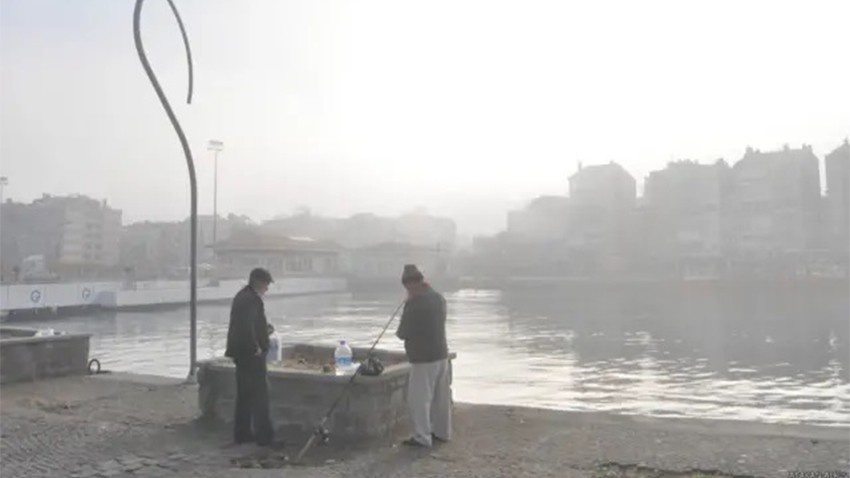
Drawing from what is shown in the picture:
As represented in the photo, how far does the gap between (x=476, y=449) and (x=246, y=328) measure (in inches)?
95.6

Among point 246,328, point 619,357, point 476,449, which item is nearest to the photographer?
point 476,449

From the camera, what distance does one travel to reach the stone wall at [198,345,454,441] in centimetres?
691

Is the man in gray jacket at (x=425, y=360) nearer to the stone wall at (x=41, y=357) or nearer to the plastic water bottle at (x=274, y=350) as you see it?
the plastic water bottle at (x=274, y=350)

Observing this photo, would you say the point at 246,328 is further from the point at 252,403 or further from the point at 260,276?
the point at 252,403

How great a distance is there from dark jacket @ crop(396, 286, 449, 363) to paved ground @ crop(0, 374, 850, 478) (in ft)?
2.87

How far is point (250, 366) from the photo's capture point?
22.9 feet

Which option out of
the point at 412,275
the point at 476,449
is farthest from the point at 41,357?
the point at 476,449

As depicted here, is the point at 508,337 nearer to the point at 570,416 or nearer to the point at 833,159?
the point at 570,416

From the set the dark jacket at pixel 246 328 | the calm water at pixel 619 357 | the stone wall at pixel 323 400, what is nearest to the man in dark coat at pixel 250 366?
the dark jacket at pixel 246 328

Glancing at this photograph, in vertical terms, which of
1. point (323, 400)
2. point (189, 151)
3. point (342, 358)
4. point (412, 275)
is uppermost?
point (189, 151)

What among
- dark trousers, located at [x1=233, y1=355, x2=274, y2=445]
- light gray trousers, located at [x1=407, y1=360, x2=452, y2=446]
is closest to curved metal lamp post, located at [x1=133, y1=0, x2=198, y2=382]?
dark trousers, located at [x1=233, y1=355, x2=274, y2=445]

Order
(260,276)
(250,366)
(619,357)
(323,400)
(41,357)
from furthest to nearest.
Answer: (619,357)
(41,357)
(260,276)
(323,400)
(250,366)

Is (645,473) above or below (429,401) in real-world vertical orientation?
below

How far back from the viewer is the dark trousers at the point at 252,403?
692 centimetres
